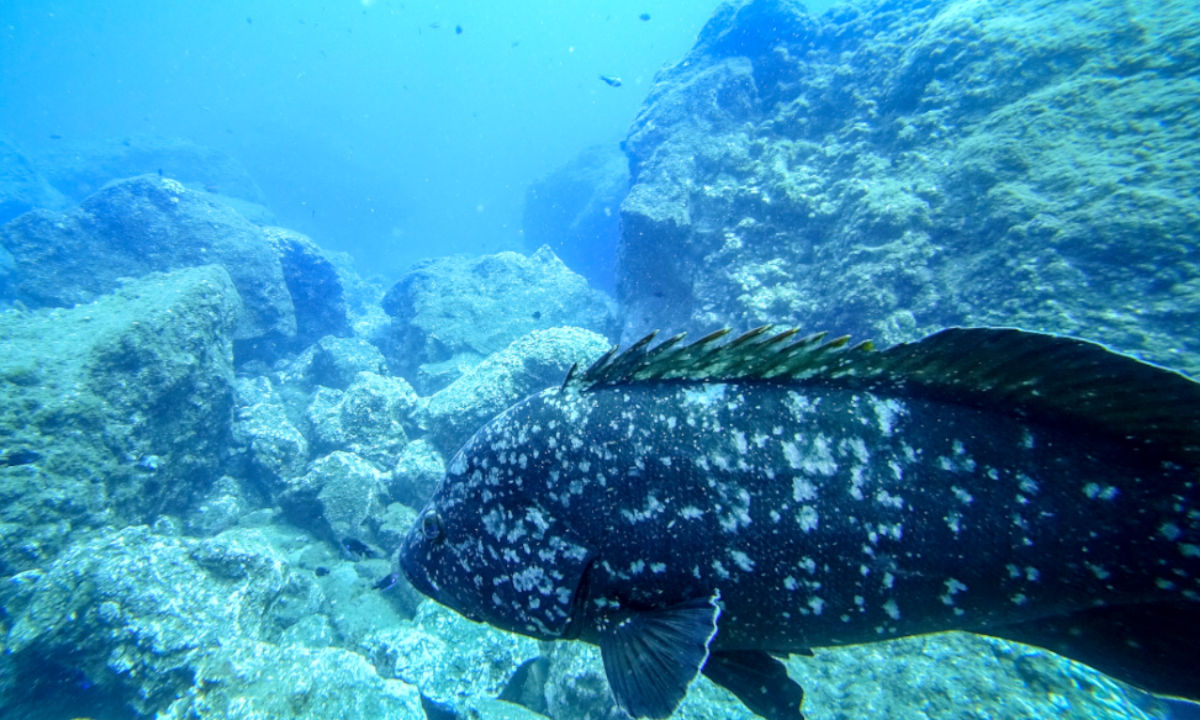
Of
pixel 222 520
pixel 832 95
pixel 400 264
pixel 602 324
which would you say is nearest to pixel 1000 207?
pixel 832 95

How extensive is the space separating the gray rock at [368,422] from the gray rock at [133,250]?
5059 mm

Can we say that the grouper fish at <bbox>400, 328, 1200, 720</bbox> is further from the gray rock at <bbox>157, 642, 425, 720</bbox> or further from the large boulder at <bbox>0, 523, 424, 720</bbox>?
the large boulder at <bbox>0, 523, 424, 720</bbox>

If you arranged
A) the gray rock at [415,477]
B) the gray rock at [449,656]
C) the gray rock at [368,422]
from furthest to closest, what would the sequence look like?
the gray rock at [368,422] < the gray rock at [415,477] < the gray rock at [449,656]

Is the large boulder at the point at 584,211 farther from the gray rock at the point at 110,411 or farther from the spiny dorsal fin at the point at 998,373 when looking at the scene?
the spiny dorsal fin at the point at 998,373

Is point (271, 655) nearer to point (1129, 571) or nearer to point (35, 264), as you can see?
point (1129, 571)

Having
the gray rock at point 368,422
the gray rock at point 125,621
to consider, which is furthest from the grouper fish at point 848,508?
the gray rock at point 368,422

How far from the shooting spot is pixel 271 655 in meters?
4.14

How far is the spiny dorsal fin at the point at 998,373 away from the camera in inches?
55.7

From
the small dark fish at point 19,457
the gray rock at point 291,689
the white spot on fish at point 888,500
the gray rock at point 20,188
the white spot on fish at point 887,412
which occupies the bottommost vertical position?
the gray rock at point 291,689

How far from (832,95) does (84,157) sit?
47589 mm

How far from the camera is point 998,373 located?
1.55m

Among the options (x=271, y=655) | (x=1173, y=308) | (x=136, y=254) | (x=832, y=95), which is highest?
(x=832, y=95)

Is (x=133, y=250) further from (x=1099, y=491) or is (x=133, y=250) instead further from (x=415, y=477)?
(x=1099, y=491)

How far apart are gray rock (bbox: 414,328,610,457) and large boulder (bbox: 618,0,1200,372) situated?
2566mm
